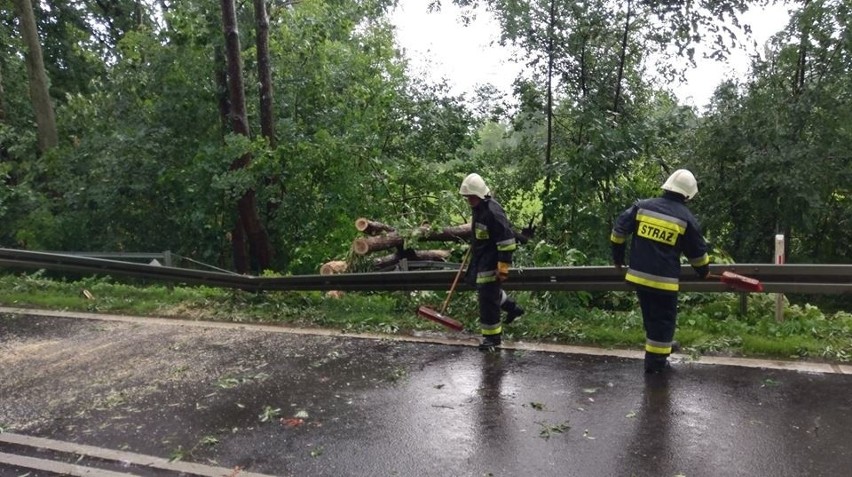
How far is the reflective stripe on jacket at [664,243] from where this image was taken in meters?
5.22

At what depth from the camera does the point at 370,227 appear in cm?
909

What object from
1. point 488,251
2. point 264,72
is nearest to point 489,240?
point 488,251

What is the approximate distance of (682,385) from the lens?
201 inches

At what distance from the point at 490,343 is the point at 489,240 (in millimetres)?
982

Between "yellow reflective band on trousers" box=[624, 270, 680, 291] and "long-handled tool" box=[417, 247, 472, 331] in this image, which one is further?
"long-handled tool" box=[417, 247, 472, 331]

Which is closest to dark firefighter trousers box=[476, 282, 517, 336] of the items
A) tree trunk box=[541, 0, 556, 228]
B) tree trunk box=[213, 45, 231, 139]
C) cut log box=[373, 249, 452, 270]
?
cut log box=[373, 249, 452, 270]

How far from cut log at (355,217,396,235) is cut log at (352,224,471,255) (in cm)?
16

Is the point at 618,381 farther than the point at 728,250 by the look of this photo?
→ No

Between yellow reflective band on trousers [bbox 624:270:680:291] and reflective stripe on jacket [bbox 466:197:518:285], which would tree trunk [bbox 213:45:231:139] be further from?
yellow reflective band on trousers [bbox 624:270:680:291]

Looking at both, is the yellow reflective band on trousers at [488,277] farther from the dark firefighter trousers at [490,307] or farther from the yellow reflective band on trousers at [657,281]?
the yellow reflective band on trousers at [657,281]

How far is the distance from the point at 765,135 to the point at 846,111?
1.29 metres

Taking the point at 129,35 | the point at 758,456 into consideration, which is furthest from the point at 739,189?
the point at 129,35

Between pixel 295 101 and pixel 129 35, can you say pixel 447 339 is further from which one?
pixel 129 35

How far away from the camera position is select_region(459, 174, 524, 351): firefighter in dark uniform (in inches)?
241
